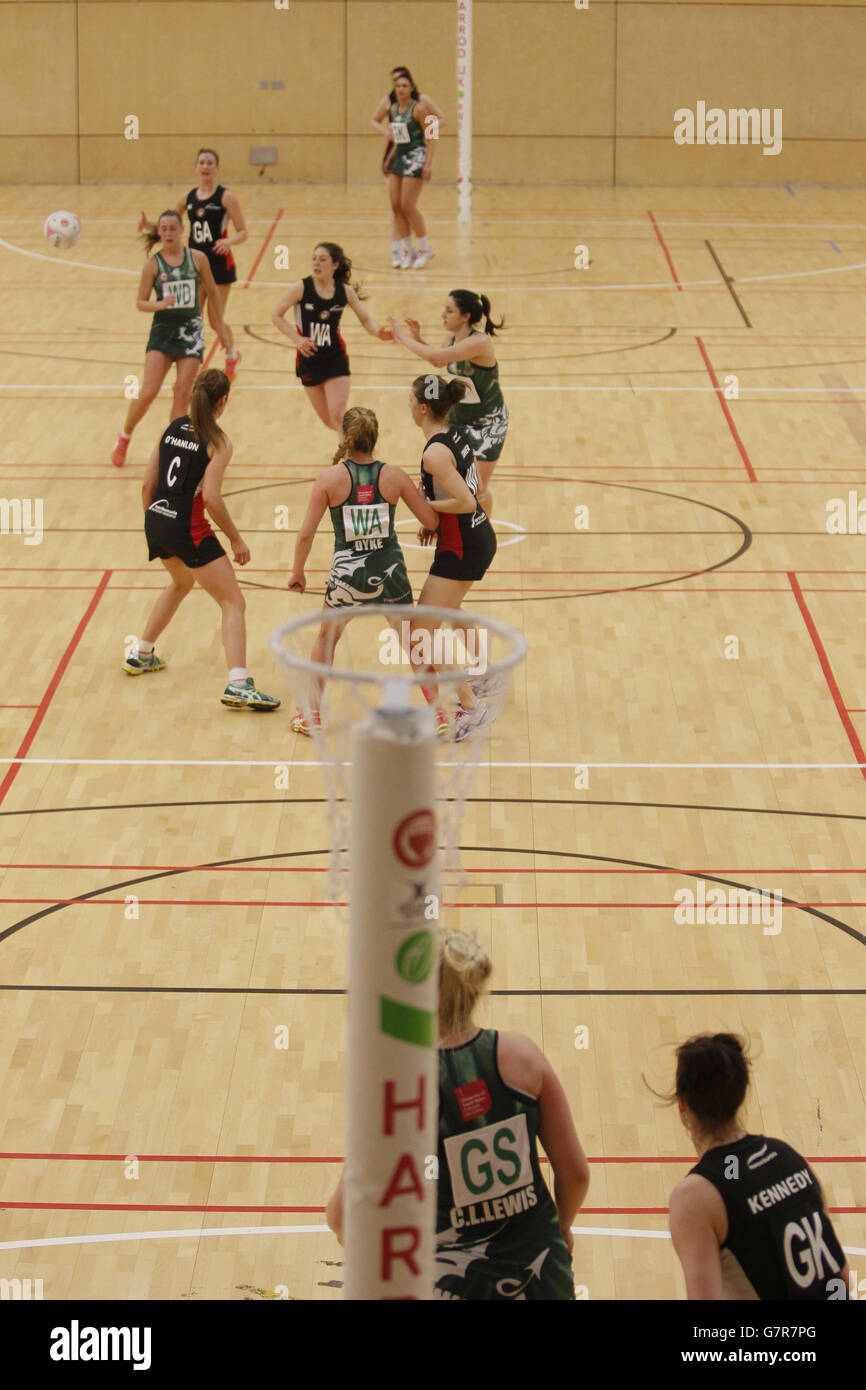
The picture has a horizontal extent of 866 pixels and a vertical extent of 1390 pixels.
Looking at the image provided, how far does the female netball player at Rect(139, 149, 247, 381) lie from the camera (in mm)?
14227

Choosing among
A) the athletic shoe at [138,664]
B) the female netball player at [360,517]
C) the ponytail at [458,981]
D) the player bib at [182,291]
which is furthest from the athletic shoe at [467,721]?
the player bib at [182,291]

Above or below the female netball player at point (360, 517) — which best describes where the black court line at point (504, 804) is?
below

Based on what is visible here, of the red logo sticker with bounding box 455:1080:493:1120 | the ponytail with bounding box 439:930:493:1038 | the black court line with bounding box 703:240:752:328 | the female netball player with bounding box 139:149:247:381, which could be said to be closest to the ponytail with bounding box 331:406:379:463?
the ponytail with bounding box 439:930:493:1038

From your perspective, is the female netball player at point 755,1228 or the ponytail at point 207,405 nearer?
the female netball player at point 755,1228

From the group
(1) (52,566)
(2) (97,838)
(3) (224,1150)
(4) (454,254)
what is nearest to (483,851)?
(2) (97,838)

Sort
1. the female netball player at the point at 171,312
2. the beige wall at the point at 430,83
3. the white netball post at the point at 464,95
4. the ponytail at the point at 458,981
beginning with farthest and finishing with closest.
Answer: the beige wall at the point at 430,83, the white netball post at the point at 464,95, the female netball player at the point at 171,312, the ponytail at the point at 458,981

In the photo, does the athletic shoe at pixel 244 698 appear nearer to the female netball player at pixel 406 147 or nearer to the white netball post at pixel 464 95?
the female netball player at pixel 406 147

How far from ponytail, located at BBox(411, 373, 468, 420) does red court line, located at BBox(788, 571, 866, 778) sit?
258cm

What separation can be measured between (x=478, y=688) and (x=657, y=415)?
18.3 ft

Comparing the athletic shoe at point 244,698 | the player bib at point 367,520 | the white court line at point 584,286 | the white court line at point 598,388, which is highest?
the white court line at point 584,286

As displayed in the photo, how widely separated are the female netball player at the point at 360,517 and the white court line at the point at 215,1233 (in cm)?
313

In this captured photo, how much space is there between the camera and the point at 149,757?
26.9 ft

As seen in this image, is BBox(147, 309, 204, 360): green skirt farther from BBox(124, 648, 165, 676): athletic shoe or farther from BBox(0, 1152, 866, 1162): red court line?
BBox(0, 1152, 866, 1162): red court line

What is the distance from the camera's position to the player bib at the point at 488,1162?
3820mm
